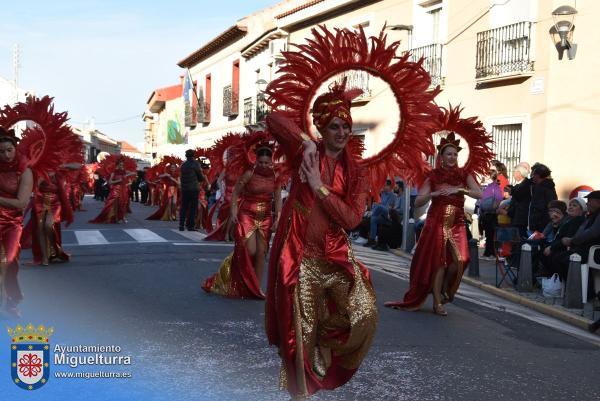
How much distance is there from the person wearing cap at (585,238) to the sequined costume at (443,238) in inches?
76.7

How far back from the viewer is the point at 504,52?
1738cm

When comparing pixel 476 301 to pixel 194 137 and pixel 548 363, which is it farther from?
pixel 194 137

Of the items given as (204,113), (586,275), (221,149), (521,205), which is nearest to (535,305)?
(586,275)

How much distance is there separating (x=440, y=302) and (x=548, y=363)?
209cm

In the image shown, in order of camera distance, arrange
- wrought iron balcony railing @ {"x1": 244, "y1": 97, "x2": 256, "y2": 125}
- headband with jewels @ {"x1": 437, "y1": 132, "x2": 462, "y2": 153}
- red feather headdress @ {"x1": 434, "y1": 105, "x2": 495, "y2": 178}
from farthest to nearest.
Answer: wrought iron balcony railing @ {"x1": 244, "y1": 97, "x2": 256, "y2": 125} < red feather headdress @ {"x1": 434, "y1": 105, "x2": 495, "y2": 178} < headband with jewels @ {"x1": 437, "y1": 132, "x2": 462, "y2": 153}

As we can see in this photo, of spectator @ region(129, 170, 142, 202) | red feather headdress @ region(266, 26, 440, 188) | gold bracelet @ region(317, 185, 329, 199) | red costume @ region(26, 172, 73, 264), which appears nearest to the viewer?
gold bracelet @ region(317, 185, 329, 199)

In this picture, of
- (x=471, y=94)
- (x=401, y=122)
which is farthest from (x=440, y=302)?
(x=471, y=94)

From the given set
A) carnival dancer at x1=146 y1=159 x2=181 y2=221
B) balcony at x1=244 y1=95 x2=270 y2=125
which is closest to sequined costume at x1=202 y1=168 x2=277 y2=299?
carnival dancer at x1=146 y1=159 x2=181 y2=221

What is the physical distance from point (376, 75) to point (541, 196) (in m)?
7.60

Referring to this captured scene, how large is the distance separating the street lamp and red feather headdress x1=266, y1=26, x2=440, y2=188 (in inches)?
452

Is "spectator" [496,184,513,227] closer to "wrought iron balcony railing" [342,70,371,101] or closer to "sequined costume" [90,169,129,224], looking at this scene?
"wrought iron balcony railing" [342,70,371,101]

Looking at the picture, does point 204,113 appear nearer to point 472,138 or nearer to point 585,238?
point 585,238

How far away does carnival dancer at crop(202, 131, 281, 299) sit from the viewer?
830cm

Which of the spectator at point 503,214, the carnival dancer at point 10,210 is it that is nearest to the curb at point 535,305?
the spectator at point 503,214
